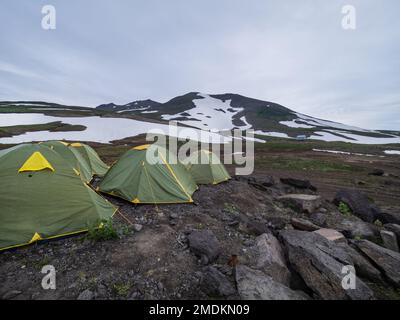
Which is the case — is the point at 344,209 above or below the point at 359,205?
below

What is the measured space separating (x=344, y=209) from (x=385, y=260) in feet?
16.0

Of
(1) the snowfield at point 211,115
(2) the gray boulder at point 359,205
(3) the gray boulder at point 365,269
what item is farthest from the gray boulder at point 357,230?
(1) the snowfield at point 211,115

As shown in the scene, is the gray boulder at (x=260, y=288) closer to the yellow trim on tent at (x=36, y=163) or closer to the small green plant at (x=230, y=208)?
the small green plant at (x=230, y=208)

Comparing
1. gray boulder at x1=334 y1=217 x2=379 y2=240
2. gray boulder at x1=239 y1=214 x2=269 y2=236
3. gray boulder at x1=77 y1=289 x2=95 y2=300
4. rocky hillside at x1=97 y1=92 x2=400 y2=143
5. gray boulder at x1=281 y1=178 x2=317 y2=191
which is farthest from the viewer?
Result: rocky hillside at x1=97 y1=92 x2=400 y2=143

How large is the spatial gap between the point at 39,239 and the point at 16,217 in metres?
0.83

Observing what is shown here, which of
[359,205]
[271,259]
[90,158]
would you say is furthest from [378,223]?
[90,158]

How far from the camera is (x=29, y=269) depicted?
185 inches

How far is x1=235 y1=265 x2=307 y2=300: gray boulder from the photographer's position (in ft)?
13.9

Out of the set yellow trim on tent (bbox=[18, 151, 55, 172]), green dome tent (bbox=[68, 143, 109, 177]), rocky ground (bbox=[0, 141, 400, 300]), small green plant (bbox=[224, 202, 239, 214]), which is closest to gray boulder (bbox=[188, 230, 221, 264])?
rocky ground (bbox=[0, 141, 400, 300])

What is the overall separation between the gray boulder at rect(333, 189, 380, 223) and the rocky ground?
1.72 m

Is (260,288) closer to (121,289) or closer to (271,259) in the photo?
(271,259)

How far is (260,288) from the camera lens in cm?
434

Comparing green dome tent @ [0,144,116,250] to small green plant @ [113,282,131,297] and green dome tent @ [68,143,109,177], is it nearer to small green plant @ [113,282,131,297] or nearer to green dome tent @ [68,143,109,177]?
small green plant @ [113,282,131,297]
